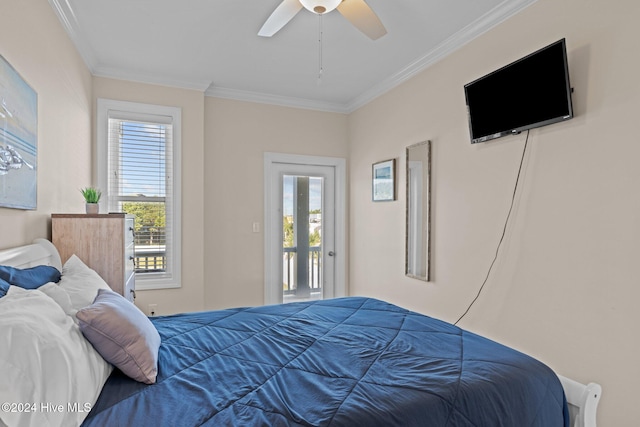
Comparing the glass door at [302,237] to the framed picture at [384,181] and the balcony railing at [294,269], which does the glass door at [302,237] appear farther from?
the framed picture at [384,181]

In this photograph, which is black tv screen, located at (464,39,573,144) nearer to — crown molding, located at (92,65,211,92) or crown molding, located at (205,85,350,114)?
crown molding, located at (205,85,350,114)

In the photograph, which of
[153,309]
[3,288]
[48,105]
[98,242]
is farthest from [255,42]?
[153,309]

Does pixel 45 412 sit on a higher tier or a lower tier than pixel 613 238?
lower

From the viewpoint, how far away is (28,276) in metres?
1.44

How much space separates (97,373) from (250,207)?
2.98 metres

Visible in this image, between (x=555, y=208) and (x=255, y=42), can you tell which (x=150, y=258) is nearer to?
(x=255, y=42)

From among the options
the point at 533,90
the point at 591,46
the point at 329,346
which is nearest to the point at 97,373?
the point at 329,346

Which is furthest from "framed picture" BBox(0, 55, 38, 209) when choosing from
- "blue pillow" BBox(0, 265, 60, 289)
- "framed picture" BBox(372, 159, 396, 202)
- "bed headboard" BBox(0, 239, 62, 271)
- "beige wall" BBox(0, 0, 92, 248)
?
"framed picture" BBox(372, 159, 396, 202)

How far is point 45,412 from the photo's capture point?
843 mm

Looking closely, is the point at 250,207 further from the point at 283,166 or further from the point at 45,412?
the point at 45,412

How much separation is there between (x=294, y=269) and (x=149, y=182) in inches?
73.6

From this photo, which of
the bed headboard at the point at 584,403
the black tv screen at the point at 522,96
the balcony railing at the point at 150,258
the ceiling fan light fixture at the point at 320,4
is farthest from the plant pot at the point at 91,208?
the bed headboard at the point at 584,403

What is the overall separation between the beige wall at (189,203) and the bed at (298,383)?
5.76 ft

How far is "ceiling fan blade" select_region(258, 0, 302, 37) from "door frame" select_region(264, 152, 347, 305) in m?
2.03
